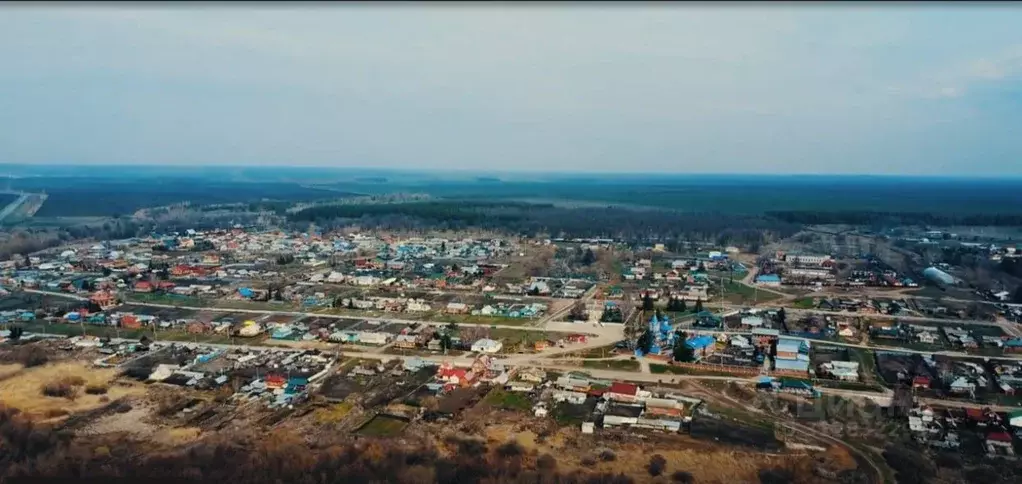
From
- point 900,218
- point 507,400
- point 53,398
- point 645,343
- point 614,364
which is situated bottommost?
point 53,398

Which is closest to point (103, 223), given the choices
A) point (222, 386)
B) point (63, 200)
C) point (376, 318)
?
point (63, 200)

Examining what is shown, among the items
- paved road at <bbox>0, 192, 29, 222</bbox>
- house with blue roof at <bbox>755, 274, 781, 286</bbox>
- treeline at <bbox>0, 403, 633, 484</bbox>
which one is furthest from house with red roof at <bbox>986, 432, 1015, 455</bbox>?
paved road at <bbox>0, 192, 29, 222</bbox>

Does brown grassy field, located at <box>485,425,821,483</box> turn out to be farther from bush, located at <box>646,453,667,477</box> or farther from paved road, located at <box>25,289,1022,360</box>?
paved road, located at <box>25,289,1022,360</box>

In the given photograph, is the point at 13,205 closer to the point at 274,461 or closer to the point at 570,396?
the point at 274,461

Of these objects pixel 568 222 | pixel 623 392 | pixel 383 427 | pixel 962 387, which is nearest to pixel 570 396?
pixel 623 392

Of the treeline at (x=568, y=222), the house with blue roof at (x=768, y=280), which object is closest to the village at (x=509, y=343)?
the house with blue roof at (x=768, y=280)

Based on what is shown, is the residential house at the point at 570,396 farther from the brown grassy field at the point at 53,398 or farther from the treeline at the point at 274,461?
the brown grassy field at the point at 53,398
